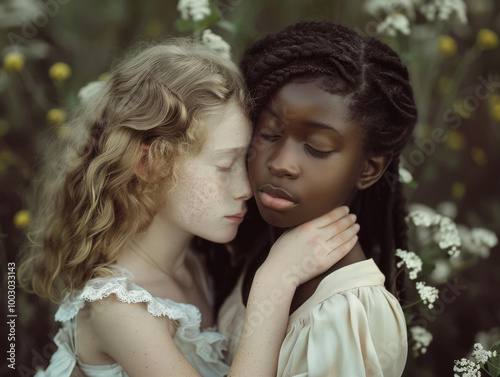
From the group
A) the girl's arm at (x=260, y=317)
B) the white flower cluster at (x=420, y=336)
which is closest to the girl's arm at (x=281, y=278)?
the girl's arm at (x=260, y=317)

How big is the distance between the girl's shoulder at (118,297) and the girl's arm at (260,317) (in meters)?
0.02

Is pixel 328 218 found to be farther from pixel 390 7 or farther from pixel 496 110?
pixel 496 110

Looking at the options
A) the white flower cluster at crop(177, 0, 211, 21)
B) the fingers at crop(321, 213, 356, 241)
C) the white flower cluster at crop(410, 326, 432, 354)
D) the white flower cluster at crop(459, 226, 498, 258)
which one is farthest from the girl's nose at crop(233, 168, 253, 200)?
the white flower cluster at crop(459, 226, 498, 258)

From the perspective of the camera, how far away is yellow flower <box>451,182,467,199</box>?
2.21 m

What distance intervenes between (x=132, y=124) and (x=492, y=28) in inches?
60.1

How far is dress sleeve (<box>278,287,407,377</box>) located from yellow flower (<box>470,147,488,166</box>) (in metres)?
1.09

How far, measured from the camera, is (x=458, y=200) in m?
2.31

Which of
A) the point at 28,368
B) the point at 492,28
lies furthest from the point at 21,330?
the point at 492,28

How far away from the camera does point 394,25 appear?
1.80 metres

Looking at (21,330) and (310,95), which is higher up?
(310,95)

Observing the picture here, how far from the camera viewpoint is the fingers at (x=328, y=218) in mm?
1410

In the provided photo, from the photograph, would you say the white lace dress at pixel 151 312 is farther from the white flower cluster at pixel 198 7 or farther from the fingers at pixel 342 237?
the white flower cluster at pixel 198 7

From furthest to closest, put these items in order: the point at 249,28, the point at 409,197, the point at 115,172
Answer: the point at 409,197 → the point at 249,28 → the point at 115,172

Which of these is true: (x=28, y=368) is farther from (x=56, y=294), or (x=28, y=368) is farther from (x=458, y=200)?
(x=458, y=200)
